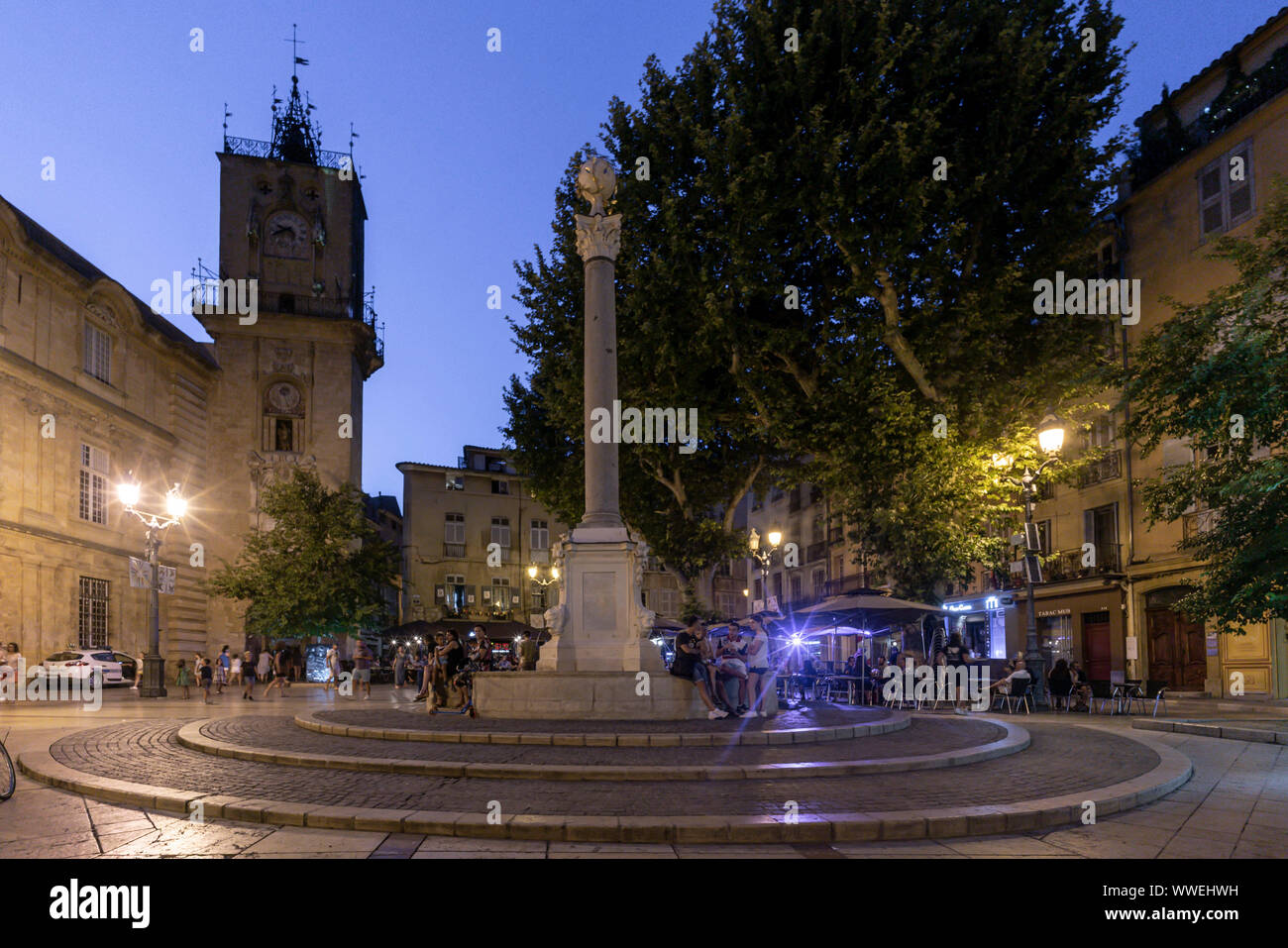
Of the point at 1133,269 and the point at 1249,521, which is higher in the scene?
the point at 1133,269

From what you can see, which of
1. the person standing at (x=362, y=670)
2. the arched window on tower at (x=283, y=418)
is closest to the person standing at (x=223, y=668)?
the person standing at (x=362, y=670)

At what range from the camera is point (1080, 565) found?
3020cm

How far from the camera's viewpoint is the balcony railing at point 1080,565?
1137 inches

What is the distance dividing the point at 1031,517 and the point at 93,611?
28499 millimetres

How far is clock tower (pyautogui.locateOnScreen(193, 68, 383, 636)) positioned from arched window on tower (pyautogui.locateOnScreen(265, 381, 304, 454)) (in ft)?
0.14

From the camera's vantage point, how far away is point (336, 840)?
21.7 ft

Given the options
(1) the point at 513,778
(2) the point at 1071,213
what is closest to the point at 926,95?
(2) the point at 1071,213

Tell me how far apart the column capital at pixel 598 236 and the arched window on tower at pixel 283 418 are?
2999 centimetres

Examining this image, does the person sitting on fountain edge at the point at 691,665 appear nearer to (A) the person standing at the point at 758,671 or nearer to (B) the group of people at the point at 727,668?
(B) the group of people at the point at 727,668

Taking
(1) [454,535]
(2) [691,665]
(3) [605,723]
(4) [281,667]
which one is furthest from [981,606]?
(1) [454,535]

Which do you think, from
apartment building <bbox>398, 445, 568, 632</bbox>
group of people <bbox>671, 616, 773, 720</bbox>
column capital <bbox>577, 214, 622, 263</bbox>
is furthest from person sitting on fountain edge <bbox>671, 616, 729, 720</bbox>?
apartment building <bbox>398, 445, 568, 632</bbox>

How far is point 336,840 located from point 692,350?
1702 cm

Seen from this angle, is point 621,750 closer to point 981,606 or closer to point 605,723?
point 605,723
